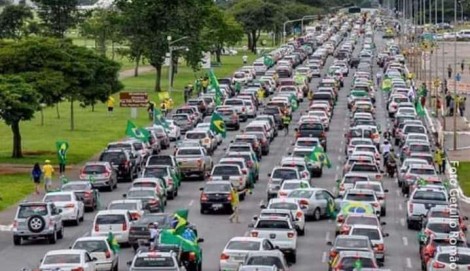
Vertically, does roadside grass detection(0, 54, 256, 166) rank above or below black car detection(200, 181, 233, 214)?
below

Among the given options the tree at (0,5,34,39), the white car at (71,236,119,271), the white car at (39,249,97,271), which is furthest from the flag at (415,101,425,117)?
the tree at (0,5,34,39)

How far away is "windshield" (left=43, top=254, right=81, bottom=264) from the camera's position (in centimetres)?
3791

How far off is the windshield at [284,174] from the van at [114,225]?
13.6 m

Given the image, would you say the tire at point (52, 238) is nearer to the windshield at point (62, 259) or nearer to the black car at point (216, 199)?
the black car at point (216, 199)

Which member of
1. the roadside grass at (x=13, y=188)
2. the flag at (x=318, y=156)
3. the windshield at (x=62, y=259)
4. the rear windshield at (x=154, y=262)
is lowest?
the roadside grass at (x=13, y=188)

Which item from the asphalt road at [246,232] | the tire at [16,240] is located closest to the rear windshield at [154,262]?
the asphalt road at [246,232]

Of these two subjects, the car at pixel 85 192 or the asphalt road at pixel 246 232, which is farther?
the car at pixel 85 192

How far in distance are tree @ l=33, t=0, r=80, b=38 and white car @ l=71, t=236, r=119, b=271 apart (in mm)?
114448

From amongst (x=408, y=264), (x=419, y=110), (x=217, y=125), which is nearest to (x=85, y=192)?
(x=408, y=264)

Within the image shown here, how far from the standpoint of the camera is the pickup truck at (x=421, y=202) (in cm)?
5100

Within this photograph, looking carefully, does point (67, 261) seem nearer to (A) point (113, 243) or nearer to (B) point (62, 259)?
(B) point (62, 259)

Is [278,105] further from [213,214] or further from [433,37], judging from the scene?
[433,37]

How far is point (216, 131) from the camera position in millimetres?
80125

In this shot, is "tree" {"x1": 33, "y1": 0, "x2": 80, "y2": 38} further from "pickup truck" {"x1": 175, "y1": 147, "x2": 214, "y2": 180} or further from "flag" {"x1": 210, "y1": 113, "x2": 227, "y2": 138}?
"pickup truck" {"x1": 175, "y1": 147, "x2": 214, "y2": 180}
